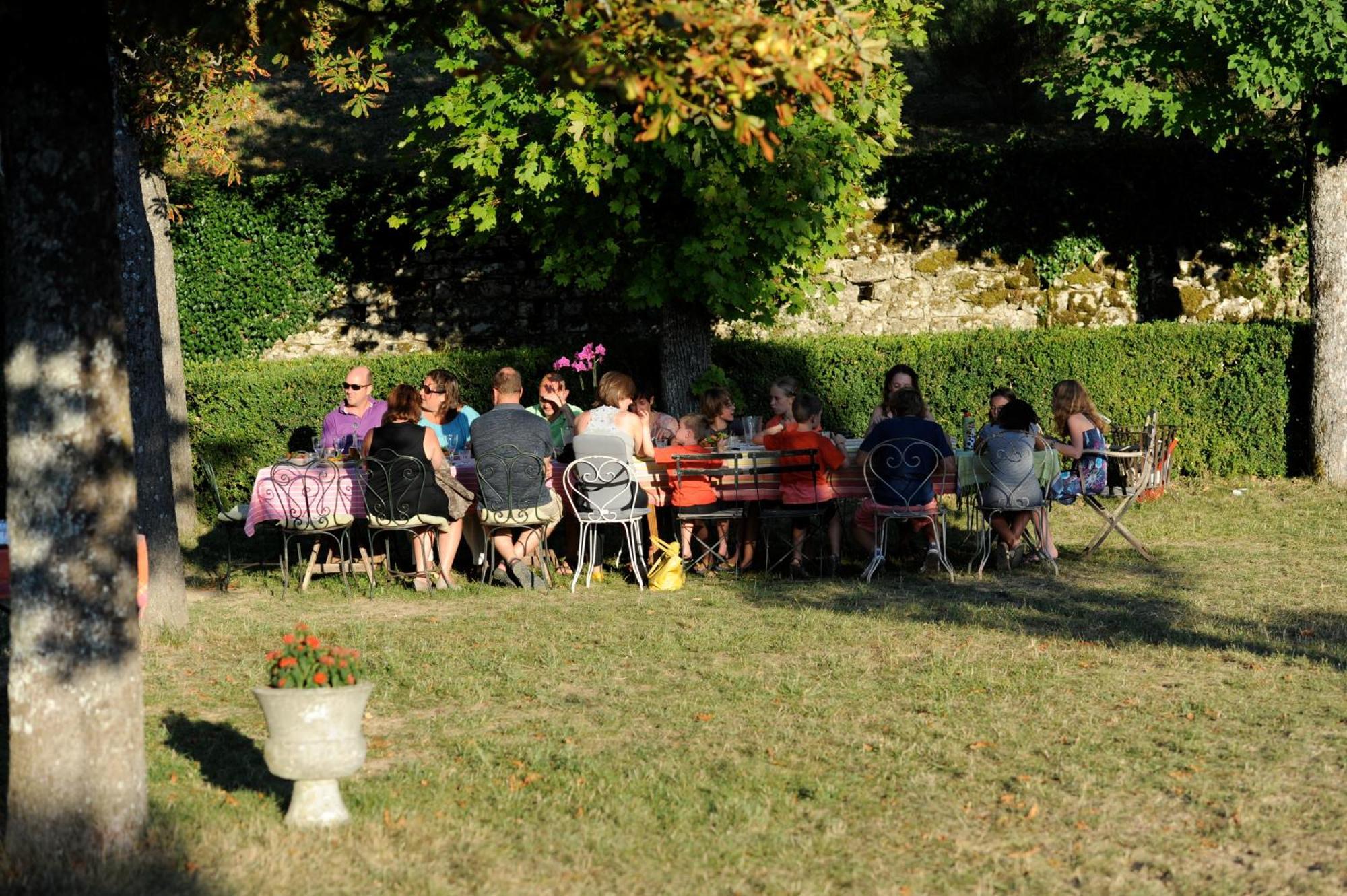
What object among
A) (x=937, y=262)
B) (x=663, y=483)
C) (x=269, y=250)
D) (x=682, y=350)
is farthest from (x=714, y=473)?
(x=269, y=250)

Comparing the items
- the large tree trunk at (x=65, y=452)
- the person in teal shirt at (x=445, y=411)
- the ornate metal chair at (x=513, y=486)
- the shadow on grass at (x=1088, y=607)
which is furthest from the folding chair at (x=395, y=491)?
the large tree trunk at (x=65, y=452)

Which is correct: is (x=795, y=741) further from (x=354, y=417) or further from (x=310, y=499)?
(x=354, y=417)

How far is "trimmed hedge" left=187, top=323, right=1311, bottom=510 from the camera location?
14336mm

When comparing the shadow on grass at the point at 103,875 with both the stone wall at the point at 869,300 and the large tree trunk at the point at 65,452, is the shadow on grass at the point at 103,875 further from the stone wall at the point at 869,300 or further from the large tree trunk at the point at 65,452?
the stone wall at the point at 869,300

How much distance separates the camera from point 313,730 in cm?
484

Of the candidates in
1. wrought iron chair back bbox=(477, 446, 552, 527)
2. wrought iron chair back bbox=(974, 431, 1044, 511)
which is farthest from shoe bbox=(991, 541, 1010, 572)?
wrought iron chair back bbox=(477, 446, 552, 527)

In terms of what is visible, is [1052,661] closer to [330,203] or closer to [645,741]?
[645,741]

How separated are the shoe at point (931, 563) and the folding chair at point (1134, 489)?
49.2 inches

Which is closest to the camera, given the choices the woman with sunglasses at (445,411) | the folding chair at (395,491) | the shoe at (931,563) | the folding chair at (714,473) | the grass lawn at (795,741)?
the grass lawn at (795,741)

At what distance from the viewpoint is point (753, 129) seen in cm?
447

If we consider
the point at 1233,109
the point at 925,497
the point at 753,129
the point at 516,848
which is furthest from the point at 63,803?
the point at 1233,109

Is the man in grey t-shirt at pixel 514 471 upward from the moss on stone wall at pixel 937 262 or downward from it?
downward

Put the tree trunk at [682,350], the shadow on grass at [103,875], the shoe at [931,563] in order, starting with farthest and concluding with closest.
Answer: the tree trunk at [682,350] → the shoe at [931,563] → the shadow on grass at [103,875]

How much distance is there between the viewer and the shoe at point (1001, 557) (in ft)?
34.0
